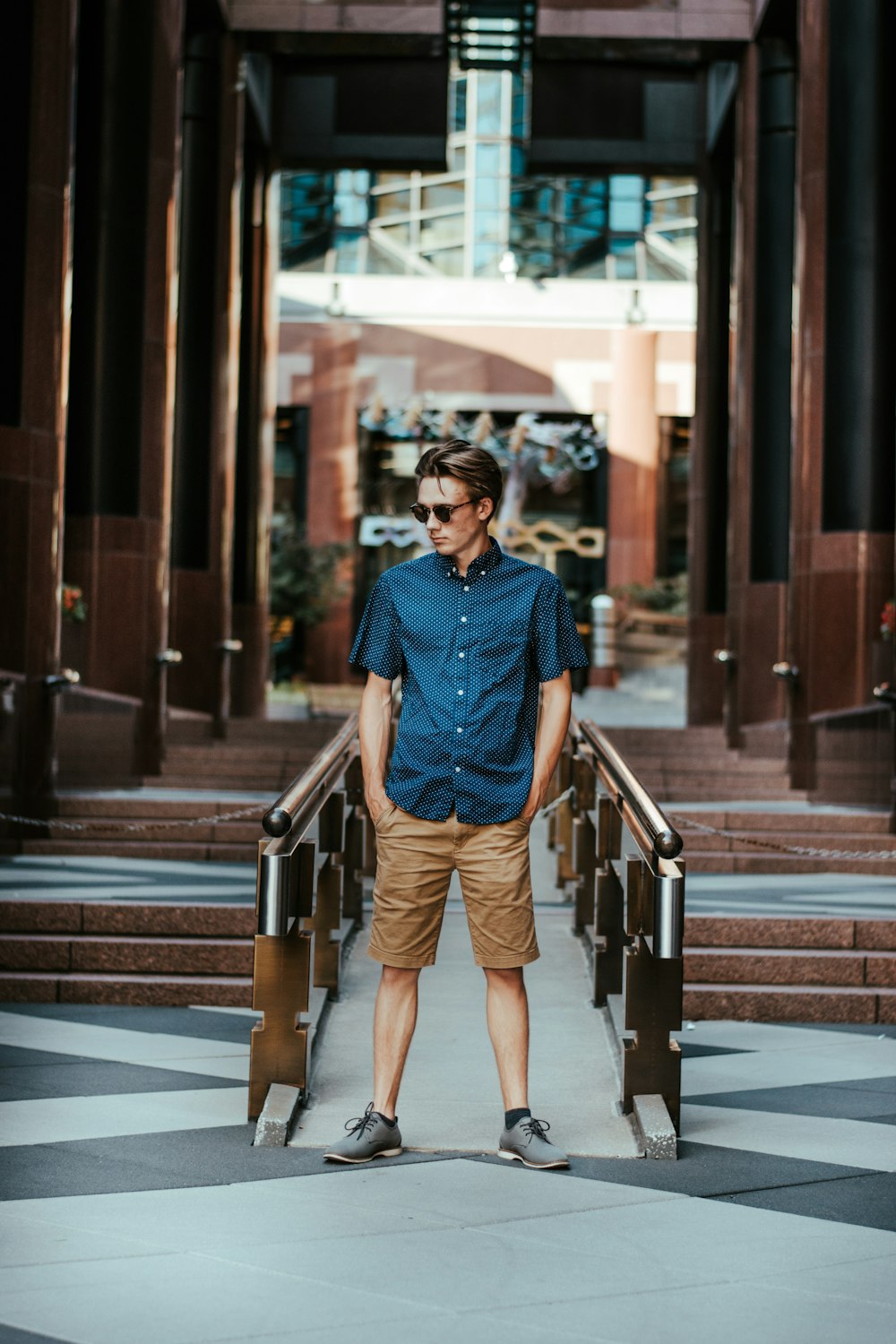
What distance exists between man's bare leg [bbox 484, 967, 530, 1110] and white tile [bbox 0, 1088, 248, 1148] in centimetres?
84

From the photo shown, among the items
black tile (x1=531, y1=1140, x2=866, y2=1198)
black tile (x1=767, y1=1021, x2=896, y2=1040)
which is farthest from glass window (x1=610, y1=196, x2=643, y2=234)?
black tile (x1=531, y1=1140, x2=866, y2=1198)

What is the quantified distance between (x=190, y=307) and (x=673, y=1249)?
16688mm

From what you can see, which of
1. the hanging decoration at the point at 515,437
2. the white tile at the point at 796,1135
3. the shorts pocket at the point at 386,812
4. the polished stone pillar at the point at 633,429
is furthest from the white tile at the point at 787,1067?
the polished stone pillar at the point at 633,429

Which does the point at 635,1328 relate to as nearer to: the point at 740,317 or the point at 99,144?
the point at 99,144

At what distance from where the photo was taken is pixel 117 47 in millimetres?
15383

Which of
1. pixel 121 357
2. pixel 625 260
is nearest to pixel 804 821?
pixel 121 357

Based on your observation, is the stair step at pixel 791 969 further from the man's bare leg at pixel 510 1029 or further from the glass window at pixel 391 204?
the glass window at pixel 391 204

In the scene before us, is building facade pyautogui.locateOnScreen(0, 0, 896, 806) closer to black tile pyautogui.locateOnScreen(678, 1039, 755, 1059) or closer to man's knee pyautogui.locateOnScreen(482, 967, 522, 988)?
black tile pyautogui.locateOnScreen(678, 1039, 755, 1059)

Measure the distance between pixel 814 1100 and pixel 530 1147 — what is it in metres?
1.32

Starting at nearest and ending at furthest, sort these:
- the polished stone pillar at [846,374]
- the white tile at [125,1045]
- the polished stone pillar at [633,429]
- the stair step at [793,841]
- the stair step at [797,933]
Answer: the white tile at [125,1045]
the stair step at [797,933]
the stair step at [793,841]
the polished stone pillar at [846,374]
the polished stone pillar at [633,429]

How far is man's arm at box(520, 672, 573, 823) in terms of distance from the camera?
4.77 meters

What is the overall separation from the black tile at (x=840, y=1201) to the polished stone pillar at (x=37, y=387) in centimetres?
747

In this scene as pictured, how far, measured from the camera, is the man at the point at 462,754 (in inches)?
188

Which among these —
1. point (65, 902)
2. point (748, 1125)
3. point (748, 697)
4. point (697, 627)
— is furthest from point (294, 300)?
point (748, 1125)
